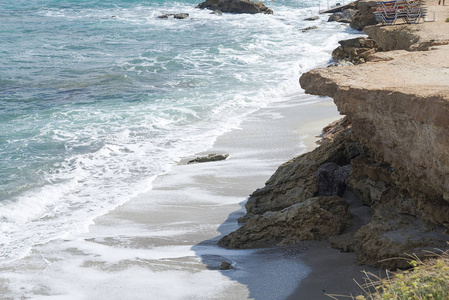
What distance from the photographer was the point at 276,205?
7.77 m

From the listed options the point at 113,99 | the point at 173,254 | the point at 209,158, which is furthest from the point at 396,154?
the point at 113,99

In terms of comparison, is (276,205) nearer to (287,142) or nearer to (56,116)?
(287,142)

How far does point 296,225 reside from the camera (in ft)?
22.5

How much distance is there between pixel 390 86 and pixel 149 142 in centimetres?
755

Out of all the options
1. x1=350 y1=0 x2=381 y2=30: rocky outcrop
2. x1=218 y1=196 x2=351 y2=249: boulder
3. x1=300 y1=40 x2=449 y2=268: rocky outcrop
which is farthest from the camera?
x1=350 y1=0 x2=381 y2=30: rocky outcrop

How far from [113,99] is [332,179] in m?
11.1

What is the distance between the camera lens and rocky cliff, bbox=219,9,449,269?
18.1 feet

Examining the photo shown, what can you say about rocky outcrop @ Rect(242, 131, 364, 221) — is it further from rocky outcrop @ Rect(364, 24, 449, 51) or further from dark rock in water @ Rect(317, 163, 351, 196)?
rocky outcrop @ Rect(364, 24, 449, 51)

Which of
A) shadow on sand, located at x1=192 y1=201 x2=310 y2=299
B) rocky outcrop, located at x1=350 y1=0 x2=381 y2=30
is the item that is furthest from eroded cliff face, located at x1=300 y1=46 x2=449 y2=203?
rocky outcrop, located at x1=350 y1=0 x2=381 y2=30

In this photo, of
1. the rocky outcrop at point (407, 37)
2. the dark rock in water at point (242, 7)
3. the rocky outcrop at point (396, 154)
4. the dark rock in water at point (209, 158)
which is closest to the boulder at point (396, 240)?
the rocky outcrop at point (396, 154)

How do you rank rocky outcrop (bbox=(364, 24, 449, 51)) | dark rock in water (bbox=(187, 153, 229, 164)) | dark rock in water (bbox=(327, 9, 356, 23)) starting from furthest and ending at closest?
dark rock in water (bbox=(327, 9, 356, 23)), dark rock in water (bbox=(187, 153, 229, 164)), rocky outcrop (bbox=(364, 24, 449, 51))

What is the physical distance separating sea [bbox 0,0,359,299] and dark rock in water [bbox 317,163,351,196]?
340 centimetres

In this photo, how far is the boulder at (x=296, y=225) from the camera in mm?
6738

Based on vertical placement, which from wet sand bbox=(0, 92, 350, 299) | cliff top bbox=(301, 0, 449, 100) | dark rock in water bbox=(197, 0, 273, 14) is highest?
dark rock in water bbox=(197, 0, 273, 14)
